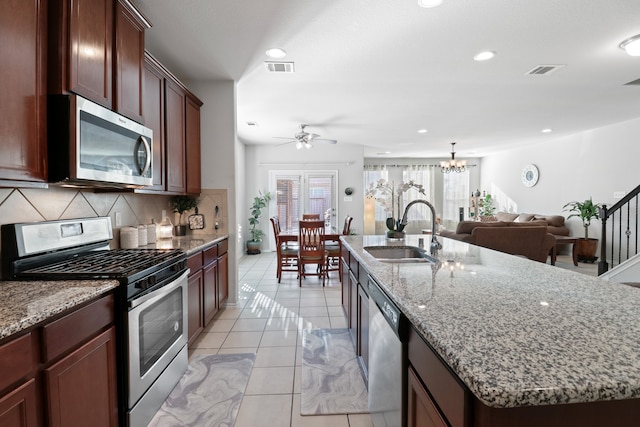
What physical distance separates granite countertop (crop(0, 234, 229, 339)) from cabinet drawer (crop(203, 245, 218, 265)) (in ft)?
4.34

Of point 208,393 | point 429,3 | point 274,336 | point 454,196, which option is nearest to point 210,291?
point 274,336

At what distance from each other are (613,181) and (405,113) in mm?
4206

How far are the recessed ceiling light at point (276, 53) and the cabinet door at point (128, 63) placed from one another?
40.3 inches

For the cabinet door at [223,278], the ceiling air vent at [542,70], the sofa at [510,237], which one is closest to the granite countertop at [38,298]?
the cabinet door at [223,278]

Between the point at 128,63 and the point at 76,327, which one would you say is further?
the point at 128,63

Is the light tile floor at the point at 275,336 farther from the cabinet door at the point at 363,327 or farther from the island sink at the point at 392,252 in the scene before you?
the island sink at the point at 392,252

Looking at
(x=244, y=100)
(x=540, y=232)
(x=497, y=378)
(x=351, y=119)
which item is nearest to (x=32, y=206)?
(x=497, y=378)

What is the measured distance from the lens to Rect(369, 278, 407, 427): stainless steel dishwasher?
113cm

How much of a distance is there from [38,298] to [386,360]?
139 centimetres

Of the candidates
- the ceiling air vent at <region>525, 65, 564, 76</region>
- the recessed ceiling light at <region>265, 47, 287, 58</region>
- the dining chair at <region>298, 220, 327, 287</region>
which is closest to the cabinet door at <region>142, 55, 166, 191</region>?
the recessed ceiling light at <region>265, 47, 287, 58</region>

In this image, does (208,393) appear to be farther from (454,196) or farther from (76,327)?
(454,196)

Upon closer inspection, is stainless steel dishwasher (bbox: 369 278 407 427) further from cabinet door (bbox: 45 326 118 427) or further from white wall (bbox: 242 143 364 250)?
white wall (bbox: 242 143 364 250)

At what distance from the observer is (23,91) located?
1.32 meters

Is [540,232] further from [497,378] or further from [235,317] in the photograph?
[497,378]
